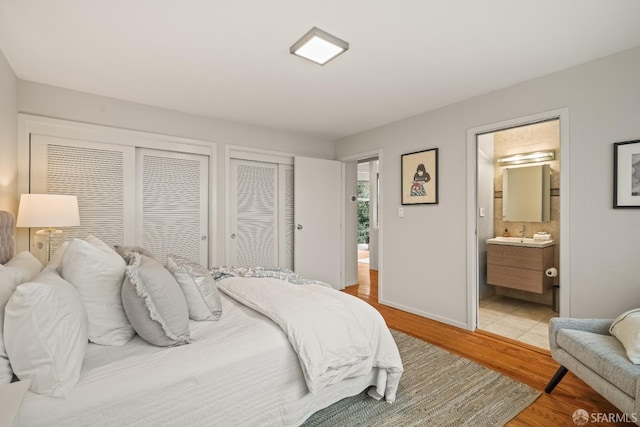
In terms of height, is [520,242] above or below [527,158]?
below

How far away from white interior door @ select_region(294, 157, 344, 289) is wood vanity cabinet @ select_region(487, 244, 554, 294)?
2.12 metres

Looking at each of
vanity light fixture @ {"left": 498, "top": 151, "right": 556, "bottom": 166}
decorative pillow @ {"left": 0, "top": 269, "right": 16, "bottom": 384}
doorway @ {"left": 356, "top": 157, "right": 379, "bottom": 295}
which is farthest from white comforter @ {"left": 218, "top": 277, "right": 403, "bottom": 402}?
vanity light fixture @ {"left": 498, "top": 151, "right": 556, "bottom": 166}

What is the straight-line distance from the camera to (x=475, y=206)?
3.13m

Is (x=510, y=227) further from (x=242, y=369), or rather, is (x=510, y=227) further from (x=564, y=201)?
(x=242, y=369)

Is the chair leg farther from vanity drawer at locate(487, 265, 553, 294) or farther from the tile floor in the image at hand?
vanity drawer at locate(487, 265, 553, 294)

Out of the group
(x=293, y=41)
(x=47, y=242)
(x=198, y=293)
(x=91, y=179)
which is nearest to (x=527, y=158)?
(x=293, y=41)

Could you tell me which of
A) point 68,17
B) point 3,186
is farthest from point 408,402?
point 3,186

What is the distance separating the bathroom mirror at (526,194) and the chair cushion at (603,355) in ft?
7.43

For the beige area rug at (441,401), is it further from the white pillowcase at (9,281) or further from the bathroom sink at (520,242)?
the bathroom sink at (520,242)

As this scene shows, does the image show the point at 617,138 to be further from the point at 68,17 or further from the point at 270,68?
the point at 68,17

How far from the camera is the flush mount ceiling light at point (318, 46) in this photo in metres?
1.98

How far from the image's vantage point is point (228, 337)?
4.96 ft

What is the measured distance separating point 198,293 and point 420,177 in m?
2.79

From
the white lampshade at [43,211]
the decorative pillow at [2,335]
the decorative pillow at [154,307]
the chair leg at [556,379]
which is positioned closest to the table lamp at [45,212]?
the white lampshade at [43,211]
